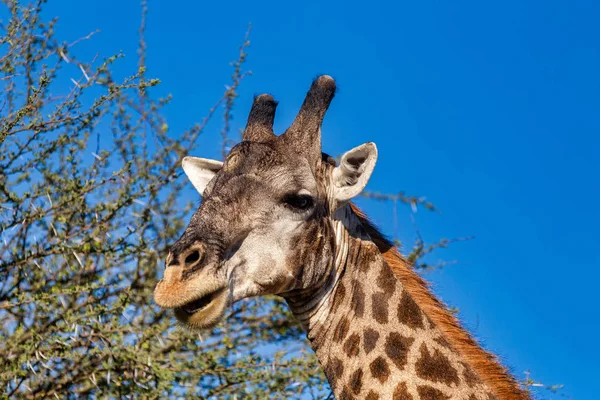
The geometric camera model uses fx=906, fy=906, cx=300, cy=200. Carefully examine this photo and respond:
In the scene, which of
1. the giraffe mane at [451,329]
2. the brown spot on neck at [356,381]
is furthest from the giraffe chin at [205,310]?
the giraffe mane at [451,329]

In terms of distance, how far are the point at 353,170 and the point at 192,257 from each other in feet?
4.68

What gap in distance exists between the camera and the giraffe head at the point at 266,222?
532 cm

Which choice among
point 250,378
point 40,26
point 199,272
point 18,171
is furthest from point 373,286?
point 40,26

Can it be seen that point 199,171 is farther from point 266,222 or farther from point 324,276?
point 324,276

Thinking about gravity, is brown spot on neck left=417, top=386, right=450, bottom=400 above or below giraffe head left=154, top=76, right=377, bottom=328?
below

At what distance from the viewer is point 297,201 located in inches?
232

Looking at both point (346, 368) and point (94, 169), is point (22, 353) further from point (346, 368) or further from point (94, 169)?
point (346, 368)

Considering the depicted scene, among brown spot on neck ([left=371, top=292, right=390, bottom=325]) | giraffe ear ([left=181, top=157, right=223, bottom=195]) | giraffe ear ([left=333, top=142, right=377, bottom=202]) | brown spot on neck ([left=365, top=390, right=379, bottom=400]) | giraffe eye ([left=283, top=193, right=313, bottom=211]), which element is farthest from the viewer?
giraffe ear ([left=181, top=157, right=223, bottom=195])

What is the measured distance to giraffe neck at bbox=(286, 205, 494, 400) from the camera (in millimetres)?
5387

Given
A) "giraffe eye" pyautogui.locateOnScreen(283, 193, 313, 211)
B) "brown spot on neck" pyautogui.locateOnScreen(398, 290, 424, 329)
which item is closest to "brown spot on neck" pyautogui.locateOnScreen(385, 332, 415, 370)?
"brown spot on neck" pyautogui.locateOnScreen(398, 290, 424, 329)

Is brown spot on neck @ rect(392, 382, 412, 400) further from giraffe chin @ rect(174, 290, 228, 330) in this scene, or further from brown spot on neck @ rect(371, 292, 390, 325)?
giraffe chin @ rect(174, 290, 228, 330)

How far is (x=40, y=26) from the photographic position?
9.59 metres

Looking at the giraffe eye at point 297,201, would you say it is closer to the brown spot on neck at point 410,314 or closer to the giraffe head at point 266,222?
the giraffe head at point 266,222

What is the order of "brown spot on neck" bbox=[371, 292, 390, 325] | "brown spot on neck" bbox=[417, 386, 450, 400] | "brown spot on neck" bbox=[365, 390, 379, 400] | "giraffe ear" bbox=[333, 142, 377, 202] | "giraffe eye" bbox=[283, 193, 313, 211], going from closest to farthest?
"brown spot on neck" bbox=[417, 386, 450, 400] → "brown spot on neck" bbox=[365, 390, 379, 400] → "brown spot on neck" bbox=[371, 292, 390, 325] → "giraffe eye" bbox=[283, 193, 313, 211] → "giraffe ear" bbox=[333, 142, 377, 202]
